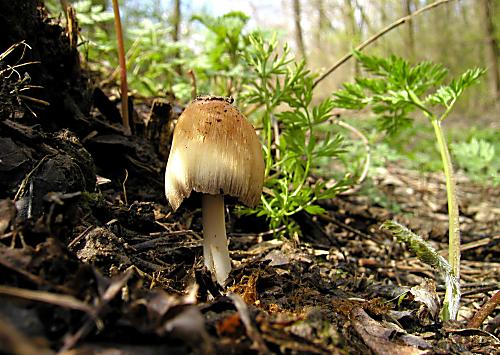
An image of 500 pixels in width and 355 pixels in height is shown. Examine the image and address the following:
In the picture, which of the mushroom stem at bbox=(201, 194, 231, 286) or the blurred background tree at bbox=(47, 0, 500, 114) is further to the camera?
the blurred background tree at bbox=(47, 0, 500, 114)

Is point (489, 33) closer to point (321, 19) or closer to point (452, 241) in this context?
point (321, 19)

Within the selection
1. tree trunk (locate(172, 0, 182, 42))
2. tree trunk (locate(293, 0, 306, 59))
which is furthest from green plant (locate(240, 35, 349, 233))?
tree trunk (locate(293, 0, 306, 59))

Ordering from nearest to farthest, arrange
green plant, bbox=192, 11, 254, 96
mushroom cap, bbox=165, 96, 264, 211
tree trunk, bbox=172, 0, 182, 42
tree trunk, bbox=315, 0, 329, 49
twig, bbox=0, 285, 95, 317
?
twig, bbox=0, 285, 95, 317
mushroom cap, bbox=165, 96, 264, 211
green plant, bbox=192, 11, 254, 96
tree trunk, bbox=172, 0, 182, 42
tree trunk, bbox=315, 0, 329, 49

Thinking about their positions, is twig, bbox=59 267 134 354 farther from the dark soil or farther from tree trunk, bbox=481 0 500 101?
tree trunk, bbox=481 0 500 101

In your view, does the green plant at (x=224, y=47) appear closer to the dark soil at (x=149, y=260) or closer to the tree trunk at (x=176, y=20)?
the dark soil at (x=149, y=260)

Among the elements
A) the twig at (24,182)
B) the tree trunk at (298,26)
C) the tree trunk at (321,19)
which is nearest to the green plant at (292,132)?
the twig at (24,182)

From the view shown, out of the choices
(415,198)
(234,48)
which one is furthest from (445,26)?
(234,48)

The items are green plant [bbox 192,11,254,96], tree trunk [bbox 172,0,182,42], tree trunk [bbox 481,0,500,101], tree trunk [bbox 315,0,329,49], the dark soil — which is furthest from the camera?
tree trunk [bbox 315,0,329,49]
